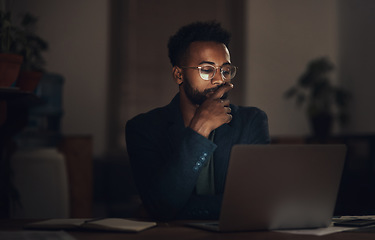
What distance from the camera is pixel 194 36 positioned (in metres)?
1.52

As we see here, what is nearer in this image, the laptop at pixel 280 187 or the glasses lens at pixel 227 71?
the laptop at pixel 280 187

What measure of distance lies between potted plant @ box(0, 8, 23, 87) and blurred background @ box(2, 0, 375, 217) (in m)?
1.95

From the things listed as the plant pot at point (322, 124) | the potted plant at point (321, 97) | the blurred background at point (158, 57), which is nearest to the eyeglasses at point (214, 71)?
the blurred background at point (158, 57)

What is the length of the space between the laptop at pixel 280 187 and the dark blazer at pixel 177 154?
10.8 inches

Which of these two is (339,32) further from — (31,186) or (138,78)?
(31,186)

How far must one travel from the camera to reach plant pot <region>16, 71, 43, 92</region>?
79.6 inches

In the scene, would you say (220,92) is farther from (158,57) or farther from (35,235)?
(158,57)

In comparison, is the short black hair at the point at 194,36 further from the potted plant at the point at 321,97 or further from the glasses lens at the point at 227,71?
the potted plant at the point at 321,97

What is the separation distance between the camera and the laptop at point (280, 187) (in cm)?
87

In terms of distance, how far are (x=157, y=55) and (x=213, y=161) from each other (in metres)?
2.90

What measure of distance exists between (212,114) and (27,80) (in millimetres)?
1121

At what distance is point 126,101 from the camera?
13.7ft

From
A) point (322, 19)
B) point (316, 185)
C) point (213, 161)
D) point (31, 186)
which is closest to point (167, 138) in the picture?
point (213, 161)

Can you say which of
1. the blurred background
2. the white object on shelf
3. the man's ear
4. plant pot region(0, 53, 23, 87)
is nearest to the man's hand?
the man's ear
